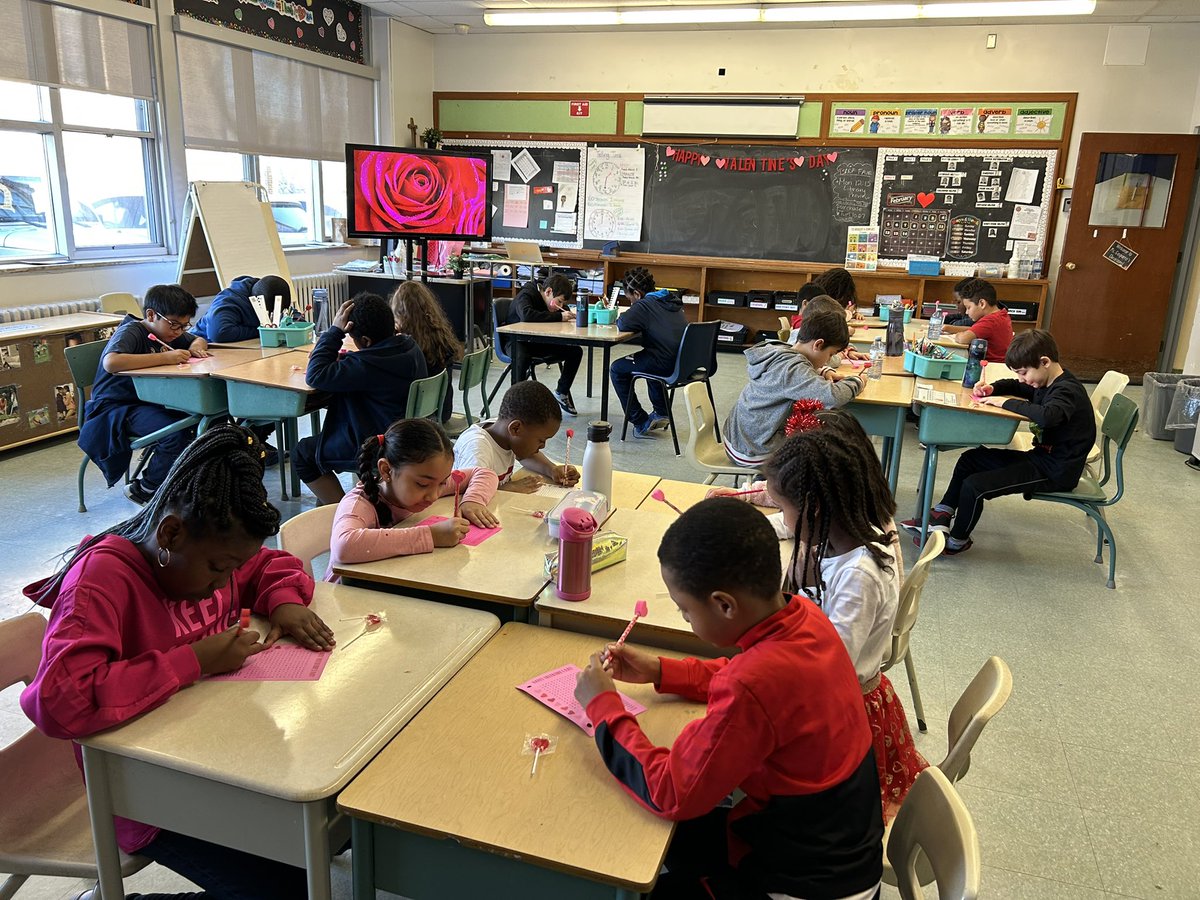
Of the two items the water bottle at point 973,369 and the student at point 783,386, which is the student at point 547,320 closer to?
the student at point 783,386

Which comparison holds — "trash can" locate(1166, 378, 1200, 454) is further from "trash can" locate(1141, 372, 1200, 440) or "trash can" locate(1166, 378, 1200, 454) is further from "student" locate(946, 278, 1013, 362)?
A: "student" locate(946, 278, 1013, 362)

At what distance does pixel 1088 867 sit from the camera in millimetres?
2035

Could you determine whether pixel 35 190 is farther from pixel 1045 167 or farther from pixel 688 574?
pixel 1045 167

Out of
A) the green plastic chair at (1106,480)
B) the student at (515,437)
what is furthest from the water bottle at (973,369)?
the student at (515,437)

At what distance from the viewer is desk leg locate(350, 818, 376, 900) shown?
1.23m

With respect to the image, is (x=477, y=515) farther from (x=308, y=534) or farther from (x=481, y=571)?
(x=308, y=534)

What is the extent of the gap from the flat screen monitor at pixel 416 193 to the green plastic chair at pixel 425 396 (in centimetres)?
254

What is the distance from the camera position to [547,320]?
6031 millimetres

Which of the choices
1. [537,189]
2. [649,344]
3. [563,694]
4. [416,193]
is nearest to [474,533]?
[563,694]

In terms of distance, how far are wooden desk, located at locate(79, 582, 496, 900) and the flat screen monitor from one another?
5151 mm

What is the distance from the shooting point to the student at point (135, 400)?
379cm

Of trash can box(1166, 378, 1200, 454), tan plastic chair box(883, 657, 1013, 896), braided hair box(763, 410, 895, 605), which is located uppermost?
braided hair box(763, 410, 895, 605)

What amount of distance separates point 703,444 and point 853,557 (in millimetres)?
2167

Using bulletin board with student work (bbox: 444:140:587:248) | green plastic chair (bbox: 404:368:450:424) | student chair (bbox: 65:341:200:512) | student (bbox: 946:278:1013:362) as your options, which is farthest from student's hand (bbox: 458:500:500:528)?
bulletin board with student work (bbox: 444:140:587:248)
